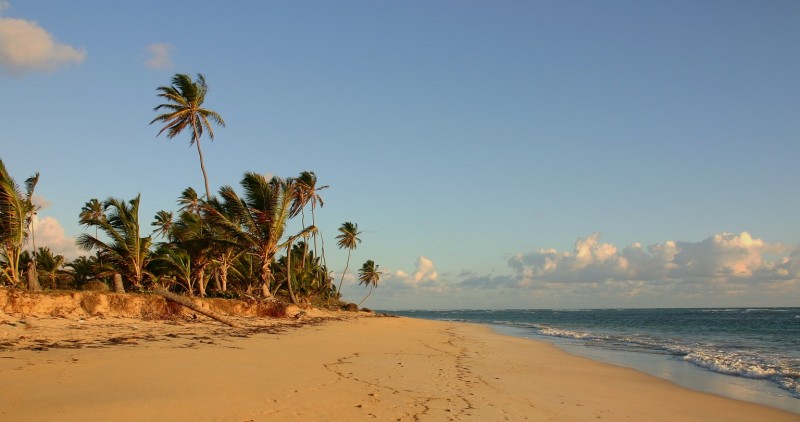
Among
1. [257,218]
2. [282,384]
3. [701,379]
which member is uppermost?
[257,218]

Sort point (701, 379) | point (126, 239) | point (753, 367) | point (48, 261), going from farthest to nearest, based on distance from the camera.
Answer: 1. point (48, 261)
2. point (126, 239)
3. point (753, 367)
4. point (701, 379)

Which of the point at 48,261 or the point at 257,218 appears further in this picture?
the point at 48,261

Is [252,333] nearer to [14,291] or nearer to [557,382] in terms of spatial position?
[14,291]

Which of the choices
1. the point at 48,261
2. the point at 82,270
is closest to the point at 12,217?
the point at 82,270

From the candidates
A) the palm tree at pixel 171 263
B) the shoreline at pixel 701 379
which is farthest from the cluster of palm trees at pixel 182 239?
the shoreline at pixel 701 379

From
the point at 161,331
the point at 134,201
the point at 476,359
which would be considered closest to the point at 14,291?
the point at 161,331

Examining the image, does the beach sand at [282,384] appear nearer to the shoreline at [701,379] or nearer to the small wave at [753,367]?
the shoreline at [701,379]

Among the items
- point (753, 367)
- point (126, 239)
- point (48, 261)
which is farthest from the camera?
Result: point (48, 261)

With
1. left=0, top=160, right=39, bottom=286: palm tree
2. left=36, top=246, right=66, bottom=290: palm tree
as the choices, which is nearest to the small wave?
left=0, top=160, right=39, bottom=286: palm tree

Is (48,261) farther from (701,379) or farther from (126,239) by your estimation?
(701,379)

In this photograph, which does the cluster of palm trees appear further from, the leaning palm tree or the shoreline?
the shoreline

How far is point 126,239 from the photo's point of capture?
2103 cm

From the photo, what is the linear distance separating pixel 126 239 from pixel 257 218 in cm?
607

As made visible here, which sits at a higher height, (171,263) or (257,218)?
(257,218)
